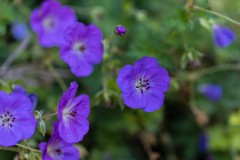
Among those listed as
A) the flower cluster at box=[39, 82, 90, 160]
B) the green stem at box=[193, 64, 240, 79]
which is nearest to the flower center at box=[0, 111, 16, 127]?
the flower cluster at box=[39, 82, 90, 160]

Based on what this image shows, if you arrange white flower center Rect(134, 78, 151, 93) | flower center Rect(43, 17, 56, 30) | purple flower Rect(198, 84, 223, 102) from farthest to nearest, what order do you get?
purple flower Rect(198, 84, 223, 102)
flower center Rect(43, 17, 56, 30)
white flower center Rect(134, 78, 151, 93)

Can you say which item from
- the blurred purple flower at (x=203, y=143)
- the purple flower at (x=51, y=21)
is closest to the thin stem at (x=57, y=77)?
the purple flower at (x=51, y=21)

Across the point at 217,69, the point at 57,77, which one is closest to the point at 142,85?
the point at 57,77

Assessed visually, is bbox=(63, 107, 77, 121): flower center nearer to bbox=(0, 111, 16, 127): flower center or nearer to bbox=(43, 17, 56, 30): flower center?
bbox=(0, 111, 16, 127): flower center

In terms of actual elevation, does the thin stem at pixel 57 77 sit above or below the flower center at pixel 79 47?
below

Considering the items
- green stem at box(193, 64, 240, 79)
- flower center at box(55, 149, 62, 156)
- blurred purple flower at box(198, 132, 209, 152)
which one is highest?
green stem at box(193, 64, 240, 79)

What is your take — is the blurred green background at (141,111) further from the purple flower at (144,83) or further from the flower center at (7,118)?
the flower center at (7,118)
